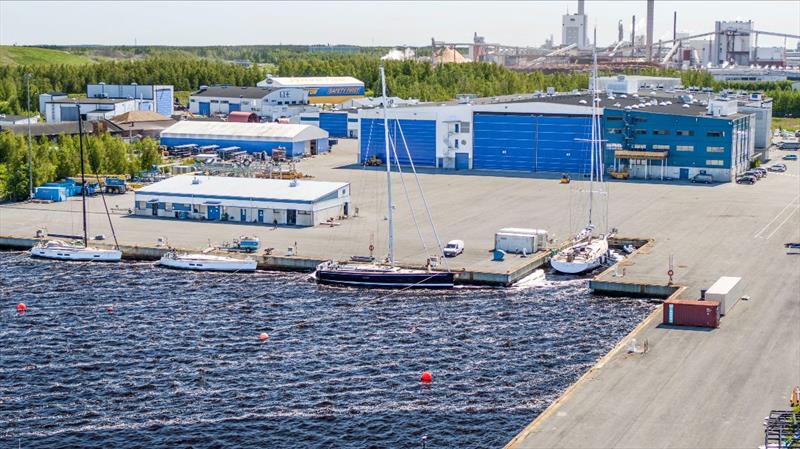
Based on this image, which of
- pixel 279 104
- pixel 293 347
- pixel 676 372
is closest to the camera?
pixel 676 372

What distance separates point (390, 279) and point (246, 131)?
4353 centimetres

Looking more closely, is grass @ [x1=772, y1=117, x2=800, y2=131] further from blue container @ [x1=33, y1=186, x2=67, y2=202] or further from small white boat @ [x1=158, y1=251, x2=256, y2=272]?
small white boat @ [x1=158, y1=251, x2=256, y2=272]

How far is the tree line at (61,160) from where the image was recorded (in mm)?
61656

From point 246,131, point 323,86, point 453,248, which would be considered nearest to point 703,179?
point 453,248

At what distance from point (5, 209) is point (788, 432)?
43854 mm

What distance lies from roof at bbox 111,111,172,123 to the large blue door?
104 ft

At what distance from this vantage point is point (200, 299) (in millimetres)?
41594

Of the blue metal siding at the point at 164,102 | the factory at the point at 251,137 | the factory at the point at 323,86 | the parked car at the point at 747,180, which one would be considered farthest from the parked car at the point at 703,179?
the blue metal siding at the point at 164,102

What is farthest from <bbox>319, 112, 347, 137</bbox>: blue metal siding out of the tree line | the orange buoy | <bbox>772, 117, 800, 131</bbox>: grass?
the orange buoy

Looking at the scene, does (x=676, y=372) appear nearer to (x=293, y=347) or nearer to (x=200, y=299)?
(x=293, y=347)

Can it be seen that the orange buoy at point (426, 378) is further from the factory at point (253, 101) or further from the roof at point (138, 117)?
the factory at point (253, 101)

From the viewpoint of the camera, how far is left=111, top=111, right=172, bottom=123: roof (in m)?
96.7

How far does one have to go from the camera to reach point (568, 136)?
74188 millimetres

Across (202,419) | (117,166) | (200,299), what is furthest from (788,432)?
(117,166)
